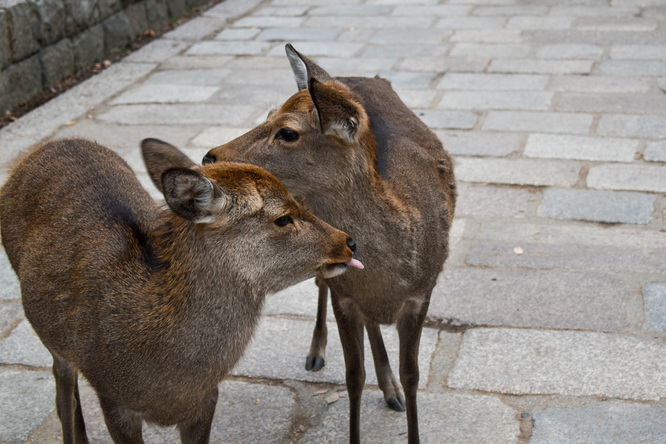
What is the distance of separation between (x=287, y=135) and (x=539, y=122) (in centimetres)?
426

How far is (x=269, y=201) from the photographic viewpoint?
3.09m

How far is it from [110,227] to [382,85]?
1.75 meters

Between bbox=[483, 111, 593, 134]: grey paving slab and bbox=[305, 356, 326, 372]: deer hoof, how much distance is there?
3.51 meters

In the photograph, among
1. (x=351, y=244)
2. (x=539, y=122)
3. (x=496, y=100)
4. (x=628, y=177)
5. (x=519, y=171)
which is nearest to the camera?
(x=351, y=244)

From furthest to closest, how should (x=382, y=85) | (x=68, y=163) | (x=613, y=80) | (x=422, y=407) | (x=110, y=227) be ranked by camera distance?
(x=613, y=80), (x=382, y=85), (x=422, y=407), (x=68, y=163), (x=110, y=227)

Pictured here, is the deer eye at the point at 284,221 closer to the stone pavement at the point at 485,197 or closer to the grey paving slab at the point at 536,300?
the stone pavement at the point at 485,197

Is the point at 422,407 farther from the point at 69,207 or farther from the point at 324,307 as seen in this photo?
the point at 69,207

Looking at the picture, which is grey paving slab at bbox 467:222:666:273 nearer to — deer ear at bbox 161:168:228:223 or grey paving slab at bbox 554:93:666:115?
grey paving slab at bbox 554:93:666:115

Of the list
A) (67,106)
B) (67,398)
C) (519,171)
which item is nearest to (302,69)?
(67,398)

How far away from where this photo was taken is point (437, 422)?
395 cm

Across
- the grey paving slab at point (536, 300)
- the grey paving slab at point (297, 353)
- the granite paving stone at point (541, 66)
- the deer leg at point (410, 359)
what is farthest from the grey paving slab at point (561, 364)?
the granite paving stone at point (541, 66)

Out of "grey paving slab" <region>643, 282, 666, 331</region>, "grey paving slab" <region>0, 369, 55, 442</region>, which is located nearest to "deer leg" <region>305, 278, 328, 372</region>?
"grey paving slab" <region>0, 369, 55, 442</region>

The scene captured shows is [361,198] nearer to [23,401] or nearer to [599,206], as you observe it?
[23,401]

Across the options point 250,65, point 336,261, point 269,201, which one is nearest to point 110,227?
point 269,201
